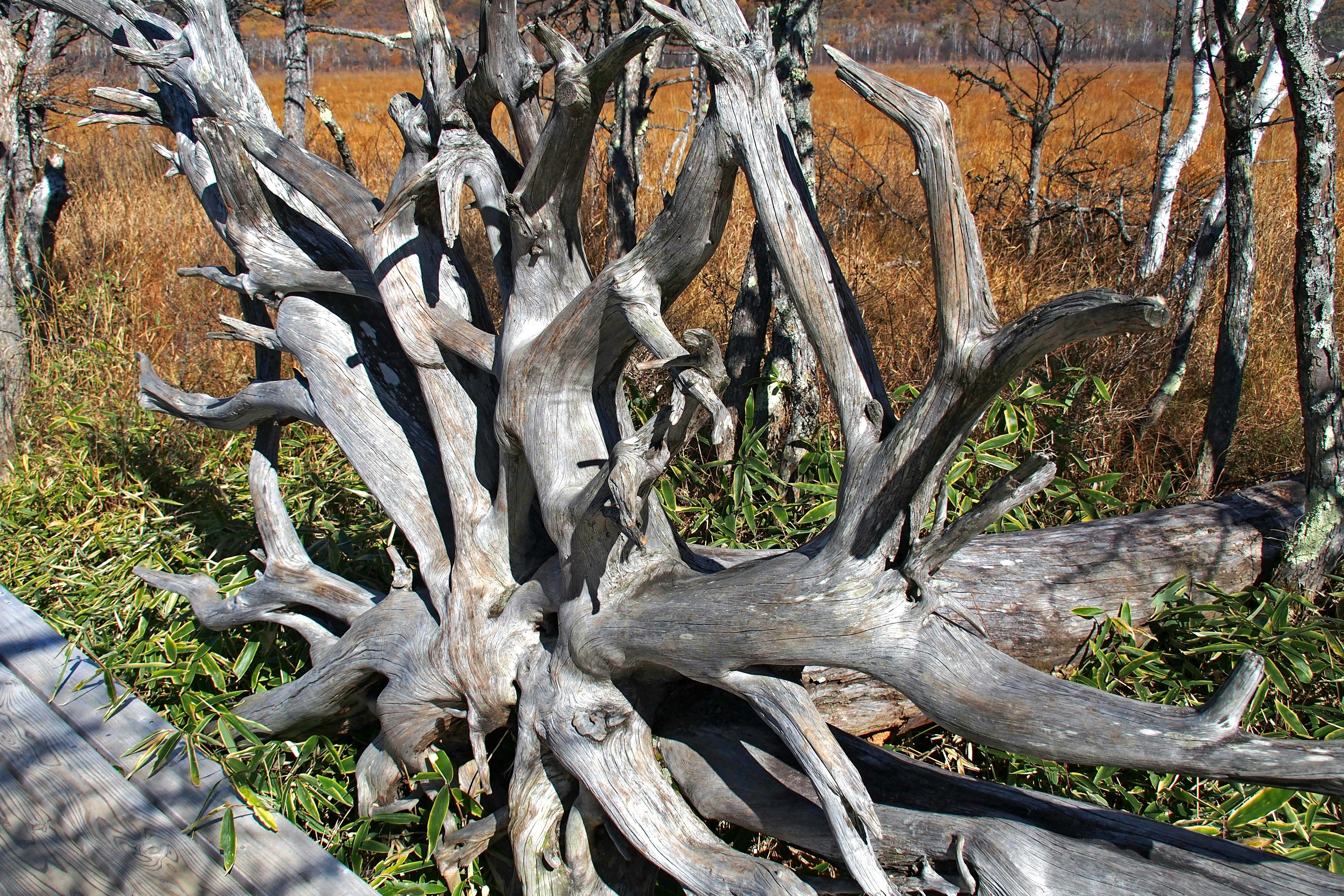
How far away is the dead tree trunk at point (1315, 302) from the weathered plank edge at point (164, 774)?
3070 millimetres

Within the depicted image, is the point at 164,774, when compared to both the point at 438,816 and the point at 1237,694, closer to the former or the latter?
the point at 438,816

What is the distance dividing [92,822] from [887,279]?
14.6ft

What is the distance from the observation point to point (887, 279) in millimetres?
5215

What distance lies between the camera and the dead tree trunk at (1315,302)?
261 centimetres

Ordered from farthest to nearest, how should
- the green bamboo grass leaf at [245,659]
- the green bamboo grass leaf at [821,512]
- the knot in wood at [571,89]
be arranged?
the green bamboo grass leaf at [821,512], the green bamboo grass leaf at [245,659], the knot in wood at [571,89]

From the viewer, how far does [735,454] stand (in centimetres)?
389

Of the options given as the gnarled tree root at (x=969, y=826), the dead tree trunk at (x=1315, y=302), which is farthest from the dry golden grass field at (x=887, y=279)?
the gnarled tree root at (x=969, y=826)

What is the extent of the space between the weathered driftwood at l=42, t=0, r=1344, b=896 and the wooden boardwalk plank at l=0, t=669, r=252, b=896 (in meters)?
0.46

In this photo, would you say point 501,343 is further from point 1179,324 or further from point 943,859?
point 1179,324

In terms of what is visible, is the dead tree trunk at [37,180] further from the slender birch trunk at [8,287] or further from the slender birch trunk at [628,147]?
the slender birch trunk at [628,147]

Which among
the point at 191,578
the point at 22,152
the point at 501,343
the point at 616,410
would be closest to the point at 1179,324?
the point at 616,410

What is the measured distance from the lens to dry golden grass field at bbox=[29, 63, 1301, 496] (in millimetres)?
3990

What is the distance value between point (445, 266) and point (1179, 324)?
10.6ft

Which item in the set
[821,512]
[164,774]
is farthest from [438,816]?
[821,512]
